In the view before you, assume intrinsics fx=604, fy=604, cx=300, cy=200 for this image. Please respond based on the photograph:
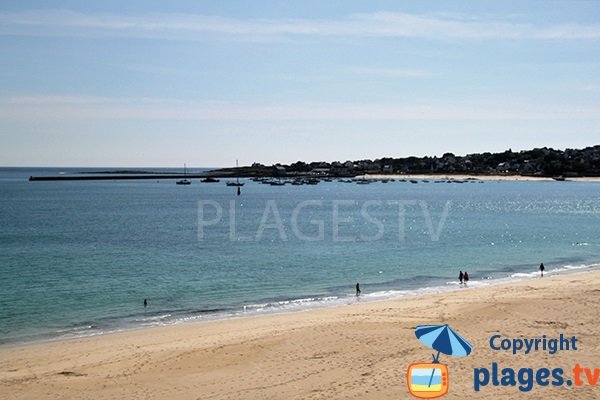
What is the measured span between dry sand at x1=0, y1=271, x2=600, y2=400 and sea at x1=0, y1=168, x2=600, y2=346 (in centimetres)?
386

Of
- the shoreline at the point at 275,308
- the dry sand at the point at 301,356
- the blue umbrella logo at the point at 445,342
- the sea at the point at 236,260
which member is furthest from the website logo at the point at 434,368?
the sea at the point at 236,260

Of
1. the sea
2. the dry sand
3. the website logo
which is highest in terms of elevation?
the website logo

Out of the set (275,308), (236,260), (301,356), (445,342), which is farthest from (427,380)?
(236,260)

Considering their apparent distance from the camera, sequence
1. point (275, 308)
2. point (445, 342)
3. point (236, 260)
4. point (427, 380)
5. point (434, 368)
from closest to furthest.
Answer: point (445, 342) → point (427, 380) → point (434, 368) → point (275, 308) → point (236, 260)

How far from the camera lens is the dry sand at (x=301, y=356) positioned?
1816cm

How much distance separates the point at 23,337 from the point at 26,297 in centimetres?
847

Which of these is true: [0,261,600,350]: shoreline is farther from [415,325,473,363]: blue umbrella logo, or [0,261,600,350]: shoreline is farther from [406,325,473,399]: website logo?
[415,325,473,363]: blue umbrella logo

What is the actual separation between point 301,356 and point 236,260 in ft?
92.9

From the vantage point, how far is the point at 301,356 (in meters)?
21.8

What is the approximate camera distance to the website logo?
17594 mm

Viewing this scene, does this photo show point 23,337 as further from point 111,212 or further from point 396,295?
point 111,212

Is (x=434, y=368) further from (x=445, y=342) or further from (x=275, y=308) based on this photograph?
(x=275, y=308)

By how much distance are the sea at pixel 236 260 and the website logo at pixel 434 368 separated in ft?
41.6

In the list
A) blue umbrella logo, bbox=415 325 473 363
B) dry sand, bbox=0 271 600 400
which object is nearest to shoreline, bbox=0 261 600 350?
dry sand, bbox=0 271 600 400
